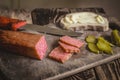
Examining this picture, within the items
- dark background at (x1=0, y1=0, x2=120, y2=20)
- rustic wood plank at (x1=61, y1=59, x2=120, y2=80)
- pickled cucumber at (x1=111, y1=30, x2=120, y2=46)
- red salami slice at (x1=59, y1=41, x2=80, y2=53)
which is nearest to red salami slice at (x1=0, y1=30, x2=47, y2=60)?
red salami slice at (x1=59, y1=41, x2=80, y2=53)

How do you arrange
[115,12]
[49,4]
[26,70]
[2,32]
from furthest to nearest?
1. [115,12]
2. [49,4]
3. [2,32]
4. [26,70]

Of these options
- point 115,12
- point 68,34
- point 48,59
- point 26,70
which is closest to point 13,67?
point 26,70

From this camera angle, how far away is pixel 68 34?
60.1 inches

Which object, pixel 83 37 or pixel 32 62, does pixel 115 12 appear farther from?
pixel 32 62

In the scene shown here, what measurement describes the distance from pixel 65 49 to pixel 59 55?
0.05 m

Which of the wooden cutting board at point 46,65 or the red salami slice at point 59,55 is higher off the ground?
the red salami slice at point 59,55

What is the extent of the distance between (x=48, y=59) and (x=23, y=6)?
0.86 m

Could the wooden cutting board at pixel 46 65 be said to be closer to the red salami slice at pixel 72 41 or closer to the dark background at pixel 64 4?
the red salami slice at pixel 72 41

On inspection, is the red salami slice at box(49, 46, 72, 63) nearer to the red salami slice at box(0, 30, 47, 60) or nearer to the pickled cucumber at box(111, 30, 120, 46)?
the red salami slice at box(0, 30, 47, 60)

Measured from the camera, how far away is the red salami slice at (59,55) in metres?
1.29

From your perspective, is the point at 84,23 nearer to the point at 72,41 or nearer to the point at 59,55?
the point at 72,41

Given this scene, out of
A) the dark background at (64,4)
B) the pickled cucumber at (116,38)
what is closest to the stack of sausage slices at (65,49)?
the pickled cucumber at (116,38)

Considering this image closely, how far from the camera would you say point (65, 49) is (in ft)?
4.34

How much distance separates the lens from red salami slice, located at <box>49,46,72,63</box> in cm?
129
